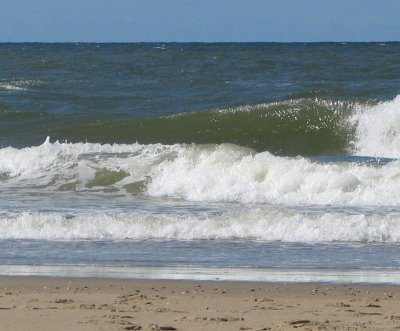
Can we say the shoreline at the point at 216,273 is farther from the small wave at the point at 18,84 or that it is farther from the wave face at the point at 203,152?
the small wave at the point at 18,84

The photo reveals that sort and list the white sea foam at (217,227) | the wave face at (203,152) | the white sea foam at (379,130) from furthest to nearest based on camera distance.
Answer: the white sea foam at (379,130) < the wave face at (203,152) < the white sea foam at (217,227)

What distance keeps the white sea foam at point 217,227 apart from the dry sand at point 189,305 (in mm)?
2062

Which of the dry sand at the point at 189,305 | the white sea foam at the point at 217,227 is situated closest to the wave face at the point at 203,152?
the white sea foam at the point at 217,227

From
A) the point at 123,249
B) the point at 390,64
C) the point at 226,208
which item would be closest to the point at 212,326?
the point at 123,249

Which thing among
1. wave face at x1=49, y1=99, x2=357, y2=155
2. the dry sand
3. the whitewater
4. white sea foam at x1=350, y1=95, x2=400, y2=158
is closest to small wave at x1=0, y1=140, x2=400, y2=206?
the whitewater

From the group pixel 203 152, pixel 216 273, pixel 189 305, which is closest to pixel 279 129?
pixel 203 152

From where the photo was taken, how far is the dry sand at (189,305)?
504 centimetres

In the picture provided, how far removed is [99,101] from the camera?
21.3 m

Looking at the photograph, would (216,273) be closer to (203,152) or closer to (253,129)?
(203,152)

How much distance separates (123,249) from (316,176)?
4.19 metres

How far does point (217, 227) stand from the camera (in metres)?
8.65

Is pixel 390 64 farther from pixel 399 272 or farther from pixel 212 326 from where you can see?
pixel 212 326

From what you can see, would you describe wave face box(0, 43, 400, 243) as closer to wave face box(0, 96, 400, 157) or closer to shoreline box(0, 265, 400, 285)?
wave face box(0, 96, 400, 157)

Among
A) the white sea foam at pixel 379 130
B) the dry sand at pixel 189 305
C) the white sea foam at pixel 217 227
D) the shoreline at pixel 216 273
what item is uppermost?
the white sea foam at pixel 379 130
